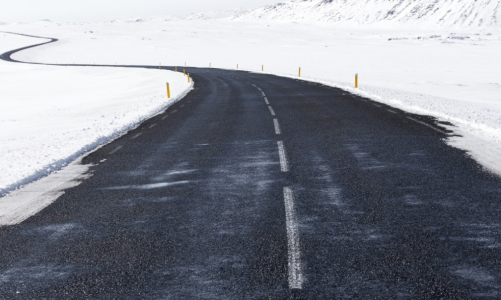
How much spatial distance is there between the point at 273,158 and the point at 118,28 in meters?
170

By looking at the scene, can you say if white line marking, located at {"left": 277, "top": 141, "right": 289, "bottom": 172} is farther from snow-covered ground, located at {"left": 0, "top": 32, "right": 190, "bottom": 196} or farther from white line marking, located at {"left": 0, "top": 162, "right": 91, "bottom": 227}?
snow-covered ground, located at {"left": 0, "top": 32, "right": 190, "bottom": 196}

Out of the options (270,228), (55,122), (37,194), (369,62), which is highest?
(369,62)

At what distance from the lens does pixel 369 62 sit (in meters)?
69.0

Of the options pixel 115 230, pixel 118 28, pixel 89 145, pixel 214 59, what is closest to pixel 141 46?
pixel 214 59

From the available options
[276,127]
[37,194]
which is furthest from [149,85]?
[37,194]

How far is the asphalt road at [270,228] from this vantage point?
454cm

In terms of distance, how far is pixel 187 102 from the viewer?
79.5ft

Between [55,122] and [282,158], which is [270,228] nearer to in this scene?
[282,158]

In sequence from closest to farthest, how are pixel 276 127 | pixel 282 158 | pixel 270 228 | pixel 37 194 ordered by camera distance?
1. pixel 270 228
2. pixel 37 194
3. pixel 282 158
4. pixel 276 127

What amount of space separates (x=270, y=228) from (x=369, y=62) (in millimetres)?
66302

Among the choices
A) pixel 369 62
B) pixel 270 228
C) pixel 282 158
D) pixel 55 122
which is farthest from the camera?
pixel 369 62

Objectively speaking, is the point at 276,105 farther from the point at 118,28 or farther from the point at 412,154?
the point at 118,28

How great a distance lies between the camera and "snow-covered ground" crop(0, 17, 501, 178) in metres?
16.6

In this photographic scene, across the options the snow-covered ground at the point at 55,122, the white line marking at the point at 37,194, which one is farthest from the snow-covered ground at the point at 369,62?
the snow-covered ground at the point at 55,122
